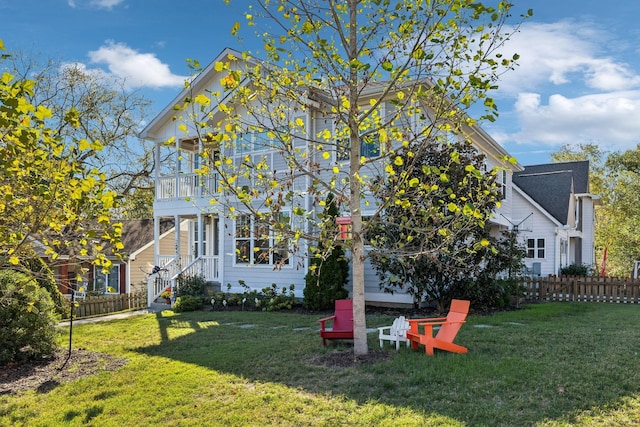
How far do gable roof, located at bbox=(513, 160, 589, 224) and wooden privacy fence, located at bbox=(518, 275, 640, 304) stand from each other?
635 centimetres

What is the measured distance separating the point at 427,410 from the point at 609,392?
6.67ft

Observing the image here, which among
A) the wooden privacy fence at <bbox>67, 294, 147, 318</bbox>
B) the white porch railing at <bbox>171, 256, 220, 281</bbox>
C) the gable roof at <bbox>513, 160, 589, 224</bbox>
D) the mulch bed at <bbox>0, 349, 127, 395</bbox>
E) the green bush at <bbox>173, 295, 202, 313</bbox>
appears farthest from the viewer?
the gable roof at <bbox>513, 160, 589, 224</bbox>

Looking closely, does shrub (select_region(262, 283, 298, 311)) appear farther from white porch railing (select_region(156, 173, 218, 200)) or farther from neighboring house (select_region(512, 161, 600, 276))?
neighboring house (select_region(512, 161, 600, 276))

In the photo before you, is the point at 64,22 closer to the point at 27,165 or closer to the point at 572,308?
the point at 27,165

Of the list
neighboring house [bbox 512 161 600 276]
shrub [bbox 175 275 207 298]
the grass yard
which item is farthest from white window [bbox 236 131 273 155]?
neighboring house [bbox 512 161 600 276]

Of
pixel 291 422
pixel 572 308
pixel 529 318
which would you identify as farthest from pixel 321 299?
pixel 291 422

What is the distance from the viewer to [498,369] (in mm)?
6008

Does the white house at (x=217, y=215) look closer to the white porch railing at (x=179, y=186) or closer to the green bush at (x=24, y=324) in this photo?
the white porch railing at (x=179, y=186)

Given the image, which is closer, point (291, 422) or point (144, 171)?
point (291, 422)

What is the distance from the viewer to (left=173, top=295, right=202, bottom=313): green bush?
14.3 m

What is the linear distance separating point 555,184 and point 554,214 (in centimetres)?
265

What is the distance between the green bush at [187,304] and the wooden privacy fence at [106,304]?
123 inches

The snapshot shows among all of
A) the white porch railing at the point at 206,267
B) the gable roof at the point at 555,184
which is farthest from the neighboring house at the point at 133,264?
the gable roof at the point at 555,184

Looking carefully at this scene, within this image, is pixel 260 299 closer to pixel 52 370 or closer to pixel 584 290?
pixel 52 370
